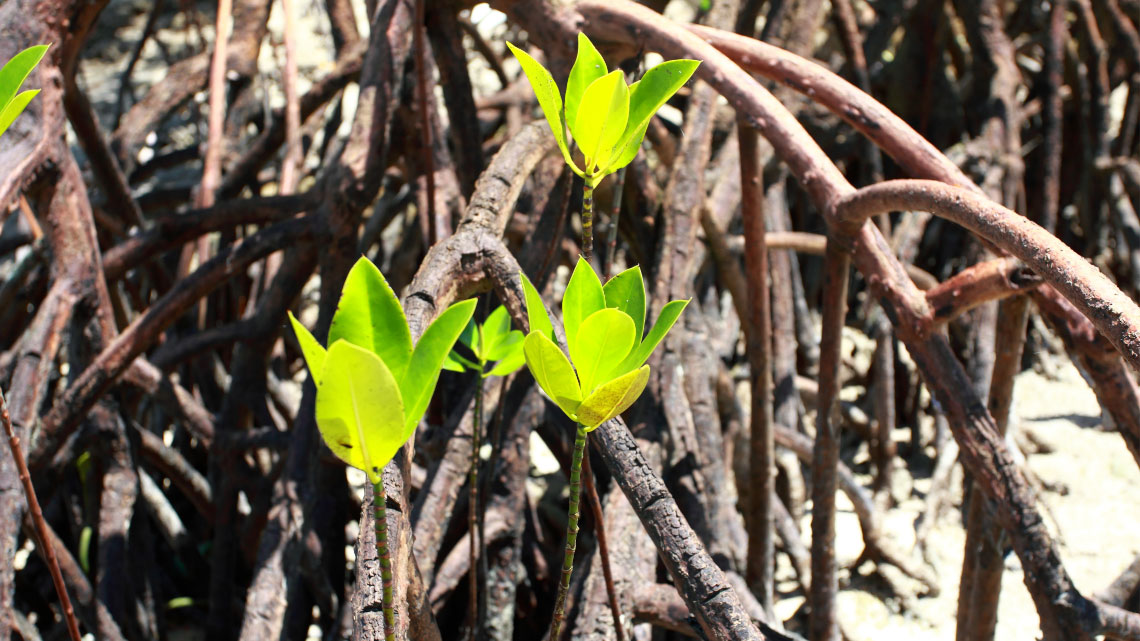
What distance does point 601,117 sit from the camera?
0.53 metres

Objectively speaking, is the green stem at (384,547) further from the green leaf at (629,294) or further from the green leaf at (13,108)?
the green leaf at (13,108)

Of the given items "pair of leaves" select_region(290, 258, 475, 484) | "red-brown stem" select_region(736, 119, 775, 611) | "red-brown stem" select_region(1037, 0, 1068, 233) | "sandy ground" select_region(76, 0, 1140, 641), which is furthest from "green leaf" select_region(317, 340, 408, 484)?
"red-brown stem" select_region(1037, 0, 1068, 233)

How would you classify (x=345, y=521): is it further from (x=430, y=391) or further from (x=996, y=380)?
(x=430, y=391)

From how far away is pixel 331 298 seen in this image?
4.39ft

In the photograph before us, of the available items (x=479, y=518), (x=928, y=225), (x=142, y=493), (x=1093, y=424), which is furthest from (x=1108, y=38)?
(x=142, y=493)

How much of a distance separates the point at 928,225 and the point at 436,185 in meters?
1.97

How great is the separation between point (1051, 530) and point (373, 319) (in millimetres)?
1959

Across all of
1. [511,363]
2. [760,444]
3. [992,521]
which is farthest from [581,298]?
[760,444]

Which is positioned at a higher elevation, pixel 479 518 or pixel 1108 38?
pixel 1108 38

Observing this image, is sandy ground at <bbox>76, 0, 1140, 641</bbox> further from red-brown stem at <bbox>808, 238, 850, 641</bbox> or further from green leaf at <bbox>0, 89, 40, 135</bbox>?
green leaf at <bbox>0, 89, 40, 135</bbox>

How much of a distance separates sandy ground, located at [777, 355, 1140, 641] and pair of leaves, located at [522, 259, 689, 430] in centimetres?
136

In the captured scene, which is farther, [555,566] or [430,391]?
[555,566]

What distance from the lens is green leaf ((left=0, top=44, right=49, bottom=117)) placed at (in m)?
0.52

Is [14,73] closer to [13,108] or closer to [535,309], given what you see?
[13,108]
